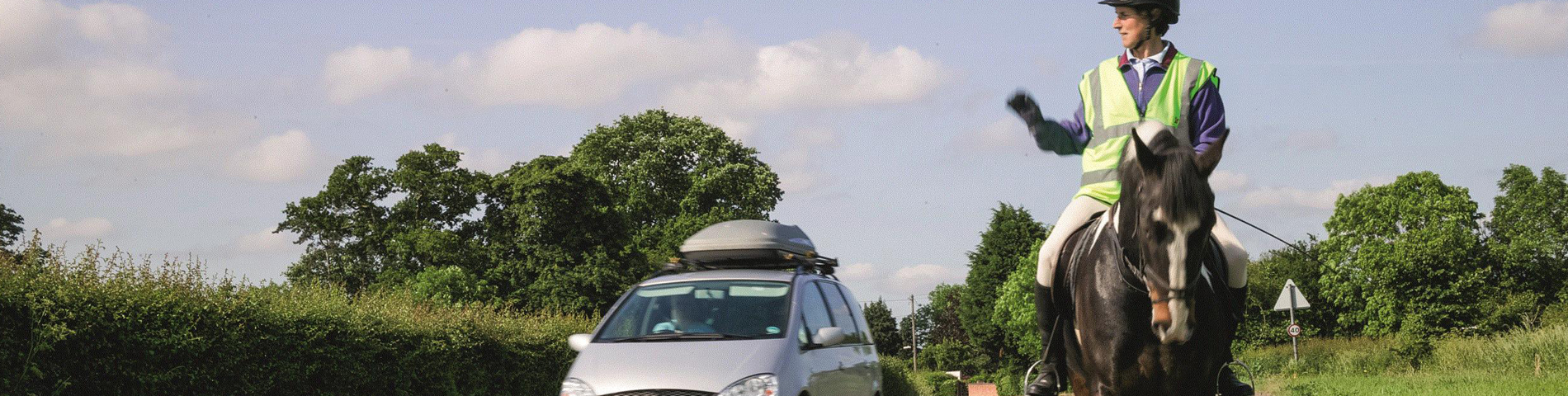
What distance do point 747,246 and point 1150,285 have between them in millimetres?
8615

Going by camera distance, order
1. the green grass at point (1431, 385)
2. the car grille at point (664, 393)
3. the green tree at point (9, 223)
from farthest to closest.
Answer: the green tree at point (9, 223) → the green grass at point (1431, 385) → the car grille at point (664, 393)

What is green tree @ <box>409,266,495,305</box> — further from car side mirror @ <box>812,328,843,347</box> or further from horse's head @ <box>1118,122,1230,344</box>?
horse's head @ <box>1118,122,1230,344</box>

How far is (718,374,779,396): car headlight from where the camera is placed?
344 inches

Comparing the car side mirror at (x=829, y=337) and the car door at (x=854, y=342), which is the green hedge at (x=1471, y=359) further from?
the car side mirror at (x=829, y=337)

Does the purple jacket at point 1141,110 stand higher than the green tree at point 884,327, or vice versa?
the green tree at point 884,327

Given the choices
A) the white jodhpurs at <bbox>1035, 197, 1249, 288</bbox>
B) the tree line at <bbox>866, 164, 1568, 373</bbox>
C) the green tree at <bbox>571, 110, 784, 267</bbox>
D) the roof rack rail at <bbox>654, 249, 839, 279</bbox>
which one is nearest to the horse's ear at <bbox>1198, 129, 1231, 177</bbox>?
the white jodhpurs at <bbox>1035, 197, 1249, 288</bbox>

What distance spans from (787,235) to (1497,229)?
2503 inches

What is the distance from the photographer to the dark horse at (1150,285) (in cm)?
459

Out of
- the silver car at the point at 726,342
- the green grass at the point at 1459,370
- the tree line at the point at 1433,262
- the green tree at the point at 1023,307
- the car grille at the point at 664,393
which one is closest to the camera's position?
the car grille at the point at 664,393

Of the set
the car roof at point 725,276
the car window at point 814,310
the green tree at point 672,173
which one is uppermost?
the green tree at point 672,173

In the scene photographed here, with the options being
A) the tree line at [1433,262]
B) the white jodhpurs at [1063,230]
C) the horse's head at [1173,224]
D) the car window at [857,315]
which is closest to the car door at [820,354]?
the car window at [857,315]

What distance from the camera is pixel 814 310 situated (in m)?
10.6

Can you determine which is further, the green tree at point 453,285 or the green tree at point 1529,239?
the green tree at point 1529,239

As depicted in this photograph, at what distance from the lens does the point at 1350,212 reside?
62719mm
